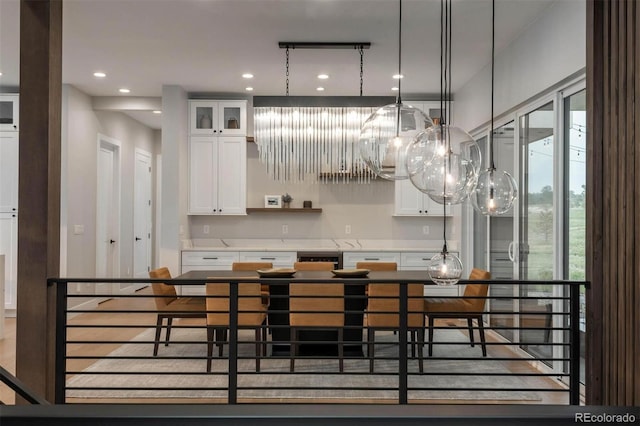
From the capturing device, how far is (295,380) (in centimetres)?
395

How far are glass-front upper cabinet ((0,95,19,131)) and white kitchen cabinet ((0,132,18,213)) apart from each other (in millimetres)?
87

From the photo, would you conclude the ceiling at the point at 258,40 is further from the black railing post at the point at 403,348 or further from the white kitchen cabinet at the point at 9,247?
the black railing post at the point at 403,348

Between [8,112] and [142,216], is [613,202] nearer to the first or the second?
[8,112]

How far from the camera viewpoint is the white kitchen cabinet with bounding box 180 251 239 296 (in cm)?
646

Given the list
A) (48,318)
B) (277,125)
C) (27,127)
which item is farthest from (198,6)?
(48,318)

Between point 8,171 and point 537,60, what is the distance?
20.2 ft

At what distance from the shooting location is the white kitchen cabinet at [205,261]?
646cm

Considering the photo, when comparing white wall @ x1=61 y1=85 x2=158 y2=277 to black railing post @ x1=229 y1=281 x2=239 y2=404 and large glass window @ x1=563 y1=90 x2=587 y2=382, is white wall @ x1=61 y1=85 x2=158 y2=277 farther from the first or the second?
large glass window @ x1=563 y1=90 x2=587 y2=382

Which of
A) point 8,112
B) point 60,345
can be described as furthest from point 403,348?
point 8,112

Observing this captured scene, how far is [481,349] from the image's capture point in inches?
196

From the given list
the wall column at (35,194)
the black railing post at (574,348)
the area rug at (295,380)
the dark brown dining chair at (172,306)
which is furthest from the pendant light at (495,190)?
the dark brown dining chair at (172,306)

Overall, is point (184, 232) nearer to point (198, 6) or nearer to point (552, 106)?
point (198, 6)

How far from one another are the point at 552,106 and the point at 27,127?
12.2ft

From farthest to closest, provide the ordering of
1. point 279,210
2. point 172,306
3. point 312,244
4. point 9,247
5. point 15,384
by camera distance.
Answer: point 312,244 < point 279,210 < point 9,247 < point 172,306 < point 15,384
